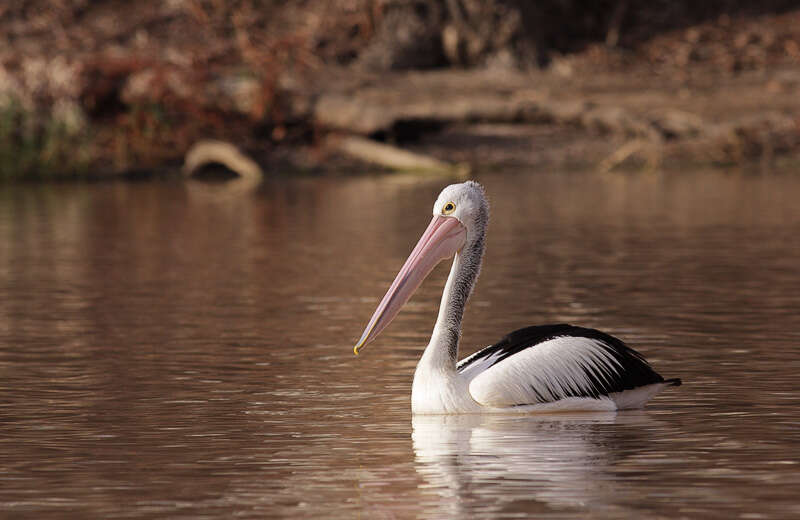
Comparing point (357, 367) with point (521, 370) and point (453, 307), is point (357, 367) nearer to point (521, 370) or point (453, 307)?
point (453, 307)

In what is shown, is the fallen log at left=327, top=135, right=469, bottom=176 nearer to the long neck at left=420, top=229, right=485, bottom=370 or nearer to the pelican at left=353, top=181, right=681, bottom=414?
the long neck at left=420, top=229, right=485, bottom=370

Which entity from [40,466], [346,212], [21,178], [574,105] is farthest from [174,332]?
[21,178]

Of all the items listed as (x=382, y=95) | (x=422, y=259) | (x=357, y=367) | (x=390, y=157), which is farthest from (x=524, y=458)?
(x=382, y=95)

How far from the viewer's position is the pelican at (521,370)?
28.6 feet

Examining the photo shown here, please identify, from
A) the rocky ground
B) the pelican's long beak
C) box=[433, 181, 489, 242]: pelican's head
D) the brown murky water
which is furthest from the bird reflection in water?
the rocky ground

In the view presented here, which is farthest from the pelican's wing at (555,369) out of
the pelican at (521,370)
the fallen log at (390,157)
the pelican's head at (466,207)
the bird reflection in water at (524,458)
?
the fallen log at (390,157)

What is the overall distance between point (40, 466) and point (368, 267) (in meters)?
9.15

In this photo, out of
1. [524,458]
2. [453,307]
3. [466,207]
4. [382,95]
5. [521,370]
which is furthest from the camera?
[382,95]

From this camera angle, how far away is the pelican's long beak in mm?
8938

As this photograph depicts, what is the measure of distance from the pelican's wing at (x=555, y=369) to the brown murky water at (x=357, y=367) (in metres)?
0.17

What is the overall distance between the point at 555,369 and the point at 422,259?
969mm

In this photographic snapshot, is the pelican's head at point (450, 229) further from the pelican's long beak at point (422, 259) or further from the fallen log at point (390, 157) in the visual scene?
the fallen log at point (390, 157)

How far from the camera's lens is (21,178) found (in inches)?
1259

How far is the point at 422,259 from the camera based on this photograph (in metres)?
9.16
